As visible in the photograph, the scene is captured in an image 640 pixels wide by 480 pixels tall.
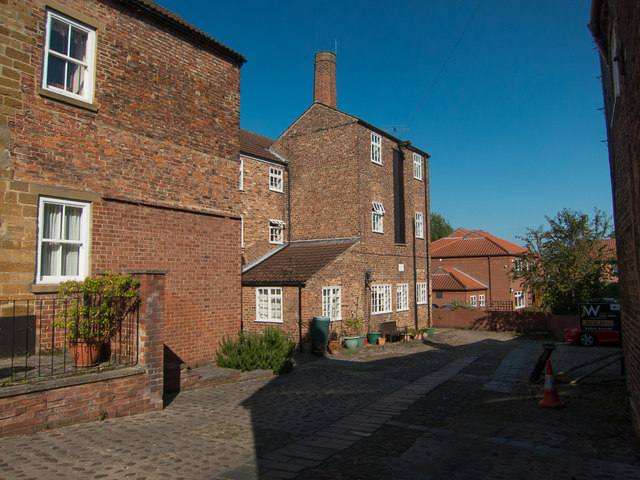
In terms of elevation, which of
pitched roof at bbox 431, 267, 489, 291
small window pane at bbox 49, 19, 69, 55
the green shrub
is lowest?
the green shrub

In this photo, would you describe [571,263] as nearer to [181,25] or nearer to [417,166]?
[417,166]

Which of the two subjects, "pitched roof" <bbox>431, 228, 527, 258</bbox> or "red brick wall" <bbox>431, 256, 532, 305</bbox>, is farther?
"pitched roof" <bbox>431, 228, 527, 258</bbox>

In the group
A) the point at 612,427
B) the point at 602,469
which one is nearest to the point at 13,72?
the point at 602,469

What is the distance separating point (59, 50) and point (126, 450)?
26.5 feet

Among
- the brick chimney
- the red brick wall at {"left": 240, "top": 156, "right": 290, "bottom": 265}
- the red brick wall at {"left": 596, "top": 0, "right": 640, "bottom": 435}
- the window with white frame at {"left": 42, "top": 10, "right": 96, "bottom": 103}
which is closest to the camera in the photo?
the red brick wall at {"left": 596, "top": 0, "right": 640, "bottom": 435}

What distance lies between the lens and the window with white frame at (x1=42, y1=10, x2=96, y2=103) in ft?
30.2

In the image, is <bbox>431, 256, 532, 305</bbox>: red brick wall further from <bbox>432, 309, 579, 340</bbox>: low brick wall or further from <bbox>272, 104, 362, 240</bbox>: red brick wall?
<bbox>272, 104, 362, 240</bbox>: red brick wall

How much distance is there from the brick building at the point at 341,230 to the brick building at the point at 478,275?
38.7ft

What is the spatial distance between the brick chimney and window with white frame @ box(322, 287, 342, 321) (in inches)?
456

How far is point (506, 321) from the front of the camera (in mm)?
29469

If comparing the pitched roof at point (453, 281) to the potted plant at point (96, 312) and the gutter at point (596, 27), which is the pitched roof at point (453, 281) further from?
the potted plant at point (96, 312)

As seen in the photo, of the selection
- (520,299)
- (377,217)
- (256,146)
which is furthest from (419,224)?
(520,299)

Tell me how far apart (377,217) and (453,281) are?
17840 millimetres

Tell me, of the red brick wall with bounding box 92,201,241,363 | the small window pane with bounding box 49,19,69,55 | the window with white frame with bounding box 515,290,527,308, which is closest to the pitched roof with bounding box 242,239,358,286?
the red brick wall with bounding box 92,201,241,363
